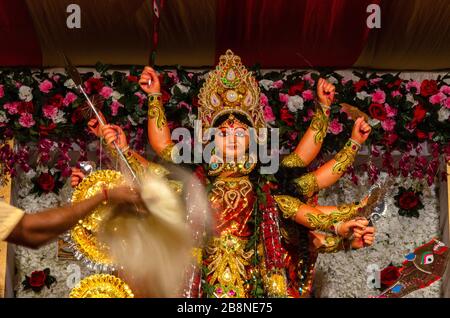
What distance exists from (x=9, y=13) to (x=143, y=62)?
79 cm

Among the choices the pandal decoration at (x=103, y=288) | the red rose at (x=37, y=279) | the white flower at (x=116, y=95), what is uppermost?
the white flower at (x=116, y=95)

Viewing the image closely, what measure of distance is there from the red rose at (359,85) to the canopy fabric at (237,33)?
0.18m

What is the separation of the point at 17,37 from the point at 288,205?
1.83 metres

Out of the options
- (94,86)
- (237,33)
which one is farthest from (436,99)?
(94,86)

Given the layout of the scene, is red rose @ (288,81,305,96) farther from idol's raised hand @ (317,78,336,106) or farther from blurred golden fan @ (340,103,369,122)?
idol's raised hand @ (317,78,336,106)

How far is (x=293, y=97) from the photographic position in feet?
15.8

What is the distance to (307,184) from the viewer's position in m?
4.30

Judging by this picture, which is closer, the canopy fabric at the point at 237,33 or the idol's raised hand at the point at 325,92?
the idol's raised hand at the point at 325,92

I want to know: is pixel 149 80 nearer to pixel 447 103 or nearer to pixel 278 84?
pixel 278 84

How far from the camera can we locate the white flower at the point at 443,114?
4.86 meters

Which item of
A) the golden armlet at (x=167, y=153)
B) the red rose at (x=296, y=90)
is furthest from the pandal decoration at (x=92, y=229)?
the red rose at (x=296, y=90)

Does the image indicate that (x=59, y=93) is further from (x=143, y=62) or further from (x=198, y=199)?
(x=198, y=199)

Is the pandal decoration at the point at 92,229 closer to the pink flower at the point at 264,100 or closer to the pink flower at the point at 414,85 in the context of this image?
the pink flower at the point at 264,100

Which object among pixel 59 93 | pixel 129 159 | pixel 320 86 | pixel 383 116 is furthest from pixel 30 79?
pixel 383 116
